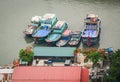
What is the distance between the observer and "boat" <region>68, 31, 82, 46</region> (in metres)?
11.0

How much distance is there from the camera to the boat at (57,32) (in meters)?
11.1

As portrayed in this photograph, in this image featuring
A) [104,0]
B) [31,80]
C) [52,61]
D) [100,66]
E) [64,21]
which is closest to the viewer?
[31,80]

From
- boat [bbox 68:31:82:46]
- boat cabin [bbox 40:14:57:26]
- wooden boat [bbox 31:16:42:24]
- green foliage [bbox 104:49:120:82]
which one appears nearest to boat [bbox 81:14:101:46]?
boat [bbox 68:31:82:46]

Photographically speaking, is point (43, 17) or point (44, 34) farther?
point (43, 17)

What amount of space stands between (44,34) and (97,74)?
2829mm

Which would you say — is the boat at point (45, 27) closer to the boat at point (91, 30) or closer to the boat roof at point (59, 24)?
the boat roof at point (59, 24)

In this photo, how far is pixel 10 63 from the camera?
10.6 meters

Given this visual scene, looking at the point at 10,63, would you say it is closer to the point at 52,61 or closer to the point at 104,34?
the point at 52,61

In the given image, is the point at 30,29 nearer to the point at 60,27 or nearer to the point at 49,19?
the point at 49,19

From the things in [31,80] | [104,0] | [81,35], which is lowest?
[31,80]

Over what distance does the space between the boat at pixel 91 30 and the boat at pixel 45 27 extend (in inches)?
40.3

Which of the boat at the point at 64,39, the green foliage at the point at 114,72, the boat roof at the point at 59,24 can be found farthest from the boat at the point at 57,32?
the green foliage at the point at 114,72

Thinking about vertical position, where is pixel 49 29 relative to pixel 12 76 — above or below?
above

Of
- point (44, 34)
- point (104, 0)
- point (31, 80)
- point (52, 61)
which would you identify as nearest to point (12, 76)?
point (31, 80)
